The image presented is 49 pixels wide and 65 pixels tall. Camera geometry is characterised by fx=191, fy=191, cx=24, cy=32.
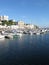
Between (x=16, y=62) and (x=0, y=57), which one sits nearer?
(x=16, y=62)

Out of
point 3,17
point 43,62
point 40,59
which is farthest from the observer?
point 3,17

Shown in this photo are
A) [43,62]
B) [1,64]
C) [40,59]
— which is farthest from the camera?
[40,59]

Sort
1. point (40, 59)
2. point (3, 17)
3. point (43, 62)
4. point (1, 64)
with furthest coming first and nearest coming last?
point (3, 17) < point (40, 59) < point (43, 62) < point (1, 64)

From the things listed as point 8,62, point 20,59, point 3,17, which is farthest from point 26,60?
point 3,17

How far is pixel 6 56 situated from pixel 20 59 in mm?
1878

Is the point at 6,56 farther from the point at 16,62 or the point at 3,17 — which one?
the point at 3,17

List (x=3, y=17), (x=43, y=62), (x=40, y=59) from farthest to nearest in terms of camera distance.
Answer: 1. (x=3, y=17)
2. (x=40, y=59)
3. (x=43, y=62)

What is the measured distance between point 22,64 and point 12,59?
6.59 ft

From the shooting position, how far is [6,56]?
19469mm

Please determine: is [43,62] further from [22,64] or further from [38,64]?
[22,64]

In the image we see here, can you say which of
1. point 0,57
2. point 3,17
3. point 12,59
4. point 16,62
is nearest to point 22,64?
point 16,62

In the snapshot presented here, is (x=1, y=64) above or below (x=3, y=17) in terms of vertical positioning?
below

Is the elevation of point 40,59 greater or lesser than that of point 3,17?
lesser

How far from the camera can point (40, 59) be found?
18422 mm
